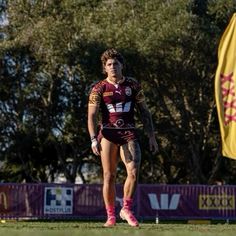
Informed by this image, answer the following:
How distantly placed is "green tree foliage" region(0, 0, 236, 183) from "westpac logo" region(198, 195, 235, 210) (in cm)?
848

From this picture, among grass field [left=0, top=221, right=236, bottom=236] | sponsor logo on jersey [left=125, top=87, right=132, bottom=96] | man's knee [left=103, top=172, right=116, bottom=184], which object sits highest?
sponsor logo on jersey [left=125, top=87, right=132, bottom=96]

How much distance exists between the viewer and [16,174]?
4216 cm

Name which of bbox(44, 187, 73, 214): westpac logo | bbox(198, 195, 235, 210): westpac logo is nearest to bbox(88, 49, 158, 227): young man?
bbox(44, 187, 73, 214): westpac logo

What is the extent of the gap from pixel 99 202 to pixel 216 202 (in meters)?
4.65

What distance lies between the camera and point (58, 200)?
79.2ft

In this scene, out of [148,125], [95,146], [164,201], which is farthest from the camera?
[164,201]

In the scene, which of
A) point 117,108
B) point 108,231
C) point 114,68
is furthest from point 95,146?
point 108,231

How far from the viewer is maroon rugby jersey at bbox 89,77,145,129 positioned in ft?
24.8

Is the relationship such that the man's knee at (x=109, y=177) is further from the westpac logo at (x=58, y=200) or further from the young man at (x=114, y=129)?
the westpac logo at (x=58, y=200)

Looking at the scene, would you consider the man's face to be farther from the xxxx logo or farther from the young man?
the xxxx logo

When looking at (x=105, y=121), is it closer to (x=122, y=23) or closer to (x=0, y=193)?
(x=0, y=193)

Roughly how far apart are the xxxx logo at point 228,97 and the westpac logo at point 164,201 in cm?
1290

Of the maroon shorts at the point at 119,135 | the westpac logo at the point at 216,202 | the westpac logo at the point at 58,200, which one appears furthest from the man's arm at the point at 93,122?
the westpac logo at the point at 216,202

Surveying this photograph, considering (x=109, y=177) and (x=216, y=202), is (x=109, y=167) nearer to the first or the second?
(x=109, y=177)
